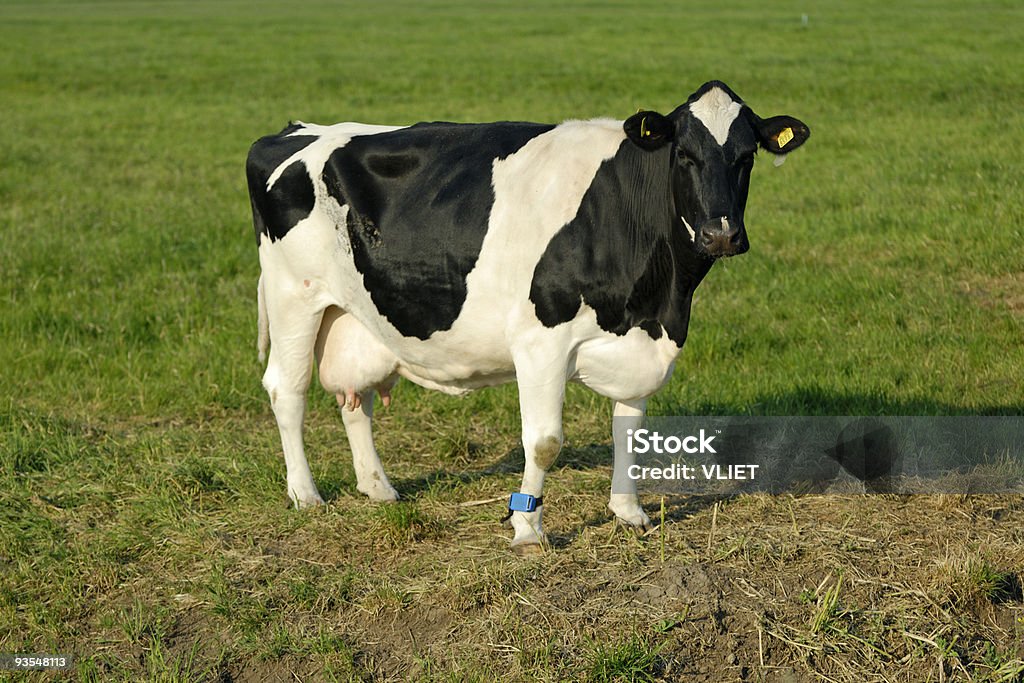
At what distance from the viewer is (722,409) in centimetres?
727

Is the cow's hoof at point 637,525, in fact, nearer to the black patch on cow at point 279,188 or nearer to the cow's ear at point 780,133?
the cow's ear at point 780,133

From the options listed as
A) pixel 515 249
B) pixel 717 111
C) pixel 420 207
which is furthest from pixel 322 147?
pixel 717 111

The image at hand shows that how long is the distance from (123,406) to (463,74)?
18574 millimetres

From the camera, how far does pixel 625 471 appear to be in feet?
18.7

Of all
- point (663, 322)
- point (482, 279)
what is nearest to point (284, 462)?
point (482, 279)

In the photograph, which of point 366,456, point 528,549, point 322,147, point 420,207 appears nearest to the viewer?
point 528,549

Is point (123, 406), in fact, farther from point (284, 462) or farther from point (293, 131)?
point (293, 131)

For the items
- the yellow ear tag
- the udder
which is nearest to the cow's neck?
the yellow ear tag

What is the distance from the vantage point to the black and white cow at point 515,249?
5.02 meters

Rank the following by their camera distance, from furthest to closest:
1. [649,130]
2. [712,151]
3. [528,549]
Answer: [528,549] → [649,130] → [712,151]

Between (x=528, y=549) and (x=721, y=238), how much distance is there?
5.23 feet

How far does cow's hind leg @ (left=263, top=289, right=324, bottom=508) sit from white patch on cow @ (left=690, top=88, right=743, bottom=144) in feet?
7.19

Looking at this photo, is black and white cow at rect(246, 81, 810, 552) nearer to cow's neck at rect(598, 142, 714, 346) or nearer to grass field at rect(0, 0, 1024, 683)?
cow's neck at rect(598, 142, 714, 346)

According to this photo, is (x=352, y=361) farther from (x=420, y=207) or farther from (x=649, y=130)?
(x=649, y=130)
